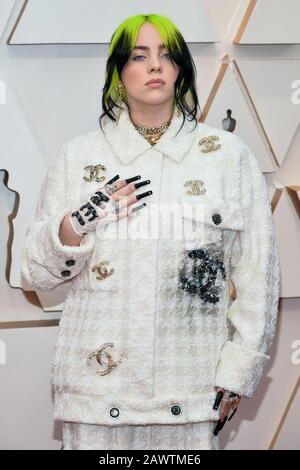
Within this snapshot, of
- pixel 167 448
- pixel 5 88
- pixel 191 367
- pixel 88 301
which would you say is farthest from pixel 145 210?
pixel 5 88

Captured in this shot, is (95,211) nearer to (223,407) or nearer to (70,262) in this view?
(70,262)

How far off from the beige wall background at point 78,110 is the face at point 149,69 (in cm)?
46

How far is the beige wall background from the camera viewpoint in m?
2.18

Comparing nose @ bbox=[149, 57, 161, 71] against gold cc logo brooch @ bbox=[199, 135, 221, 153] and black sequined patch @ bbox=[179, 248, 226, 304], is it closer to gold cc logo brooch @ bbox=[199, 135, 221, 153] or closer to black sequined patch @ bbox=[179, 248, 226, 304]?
gold cc logo brooch @ bbox=[199, 135, 221, 153]

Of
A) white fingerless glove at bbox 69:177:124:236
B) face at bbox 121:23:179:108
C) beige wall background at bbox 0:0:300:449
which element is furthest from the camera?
beige wall background at bbox 0:0:300:449

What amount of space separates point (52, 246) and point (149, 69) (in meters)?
0.48

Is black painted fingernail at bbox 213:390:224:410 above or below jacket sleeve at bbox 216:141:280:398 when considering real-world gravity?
below

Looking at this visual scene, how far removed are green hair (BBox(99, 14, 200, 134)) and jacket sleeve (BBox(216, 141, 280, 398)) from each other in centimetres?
22

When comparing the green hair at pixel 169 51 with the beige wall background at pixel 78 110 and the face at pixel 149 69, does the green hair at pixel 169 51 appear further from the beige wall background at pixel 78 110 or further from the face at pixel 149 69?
the beige wall background at pixel 78 110

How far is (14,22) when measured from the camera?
2162 millimetres

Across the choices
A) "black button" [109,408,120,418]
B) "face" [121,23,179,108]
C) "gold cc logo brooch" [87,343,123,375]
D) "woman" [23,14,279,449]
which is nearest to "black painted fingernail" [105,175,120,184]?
"woman" [23,14,279,449]

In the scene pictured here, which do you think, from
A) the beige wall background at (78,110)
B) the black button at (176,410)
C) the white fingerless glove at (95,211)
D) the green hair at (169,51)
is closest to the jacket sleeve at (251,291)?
the black button at (176,410)

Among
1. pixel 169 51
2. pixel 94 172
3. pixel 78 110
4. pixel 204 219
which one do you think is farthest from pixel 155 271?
pixel 78 110

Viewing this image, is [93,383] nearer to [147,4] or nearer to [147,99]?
[147,99]
